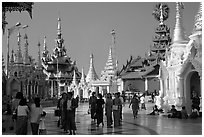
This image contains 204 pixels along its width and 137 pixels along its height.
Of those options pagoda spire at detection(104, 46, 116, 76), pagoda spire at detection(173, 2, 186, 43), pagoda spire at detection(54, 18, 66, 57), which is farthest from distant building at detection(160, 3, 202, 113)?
pagoda spire at detection(54, 18, 66, 57)

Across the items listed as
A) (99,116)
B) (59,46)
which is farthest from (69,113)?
(59,46)

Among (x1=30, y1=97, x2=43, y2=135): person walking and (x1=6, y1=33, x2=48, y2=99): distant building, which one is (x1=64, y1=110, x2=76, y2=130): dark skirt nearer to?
(x1=30, y1=97, x2=43, y2=135): person walking

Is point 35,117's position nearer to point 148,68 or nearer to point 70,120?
point 70,120

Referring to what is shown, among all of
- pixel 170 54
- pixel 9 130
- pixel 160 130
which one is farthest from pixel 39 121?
pixel 170 54

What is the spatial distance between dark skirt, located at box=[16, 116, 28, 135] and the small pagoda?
48.1m

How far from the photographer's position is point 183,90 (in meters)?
18.4

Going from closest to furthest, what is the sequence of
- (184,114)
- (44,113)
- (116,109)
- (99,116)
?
(44,113) < (99,116) < (116,109) < (184,114)

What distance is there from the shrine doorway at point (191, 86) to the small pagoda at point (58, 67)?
40451mm

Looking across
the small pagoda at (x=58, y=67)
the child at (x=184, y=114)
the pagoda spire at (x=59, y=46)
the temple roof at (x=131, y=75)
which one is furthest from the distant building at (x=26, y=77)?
the child at (x=184, y=114)

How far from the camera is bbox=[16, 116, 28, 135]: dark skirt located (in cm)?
976

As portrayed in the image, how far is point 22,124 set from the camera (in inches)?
385

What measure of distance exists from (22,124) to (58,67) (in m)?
56.4

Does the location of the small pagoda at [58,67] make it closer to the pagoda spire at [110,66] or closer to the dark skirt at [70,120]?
the pagoda spire at [110,66]

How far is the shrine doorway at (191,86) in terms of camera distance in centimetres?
1811
